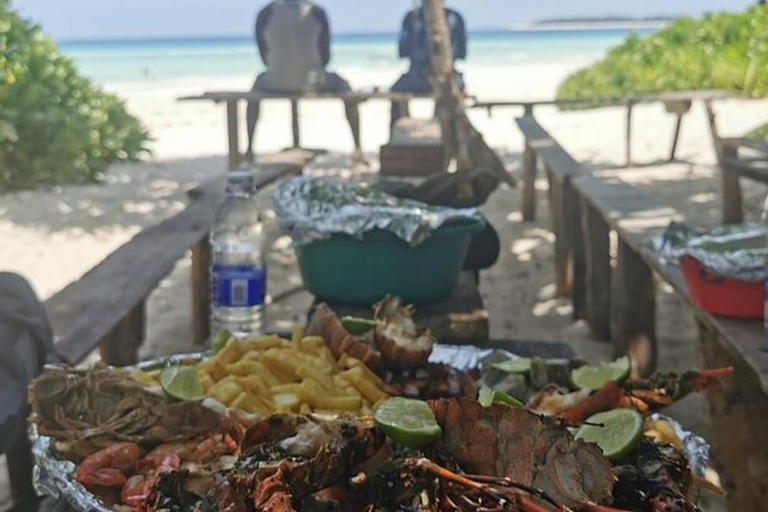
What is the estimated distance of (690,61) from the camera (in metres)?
16.6

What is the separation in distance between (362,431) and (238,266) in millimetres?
1417

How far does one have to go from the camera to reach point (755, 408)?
3.33 metres

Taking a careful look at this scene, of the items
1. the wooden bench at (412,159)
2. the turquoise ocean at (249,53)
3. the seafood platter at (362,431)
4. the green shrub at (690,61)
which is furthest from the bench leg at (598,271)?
the turquoise ocean at (249,53)

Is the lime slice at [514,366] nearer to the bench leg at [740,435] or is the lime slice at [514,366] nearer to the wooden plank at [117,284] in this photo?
the bench leg at [740,435]

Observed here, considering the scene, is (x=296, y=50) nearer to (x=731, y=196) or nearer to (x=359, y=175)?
(x=359, y=175)

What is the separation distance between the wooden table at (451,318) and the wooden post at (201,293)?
265 centimetres

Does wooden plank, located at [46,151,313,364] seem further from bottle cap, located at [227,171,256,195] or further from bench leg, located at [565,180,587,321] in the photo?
bench leg, located at [565,180,587,321]

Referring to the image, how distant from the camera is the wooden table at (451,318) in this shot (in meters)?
3.23

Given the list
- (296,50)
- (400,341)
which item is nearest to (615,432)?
(400,341)

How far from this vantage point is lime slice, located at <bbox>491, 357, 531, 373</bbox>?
2.15 m

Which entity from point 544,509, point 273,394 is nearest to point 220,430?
point 273,394

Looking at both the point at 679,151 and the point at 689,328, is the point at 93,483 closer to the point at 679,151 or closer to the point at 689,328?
the point at 689,328

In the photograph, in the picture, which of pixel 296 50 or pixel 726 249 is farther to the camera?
pixel 296 50

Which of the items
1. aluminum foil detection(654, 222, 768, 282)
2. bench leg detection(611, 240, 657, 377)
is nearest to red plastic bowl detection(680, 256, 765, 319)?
aluminum foil detection(654, 222, 768, 282)
